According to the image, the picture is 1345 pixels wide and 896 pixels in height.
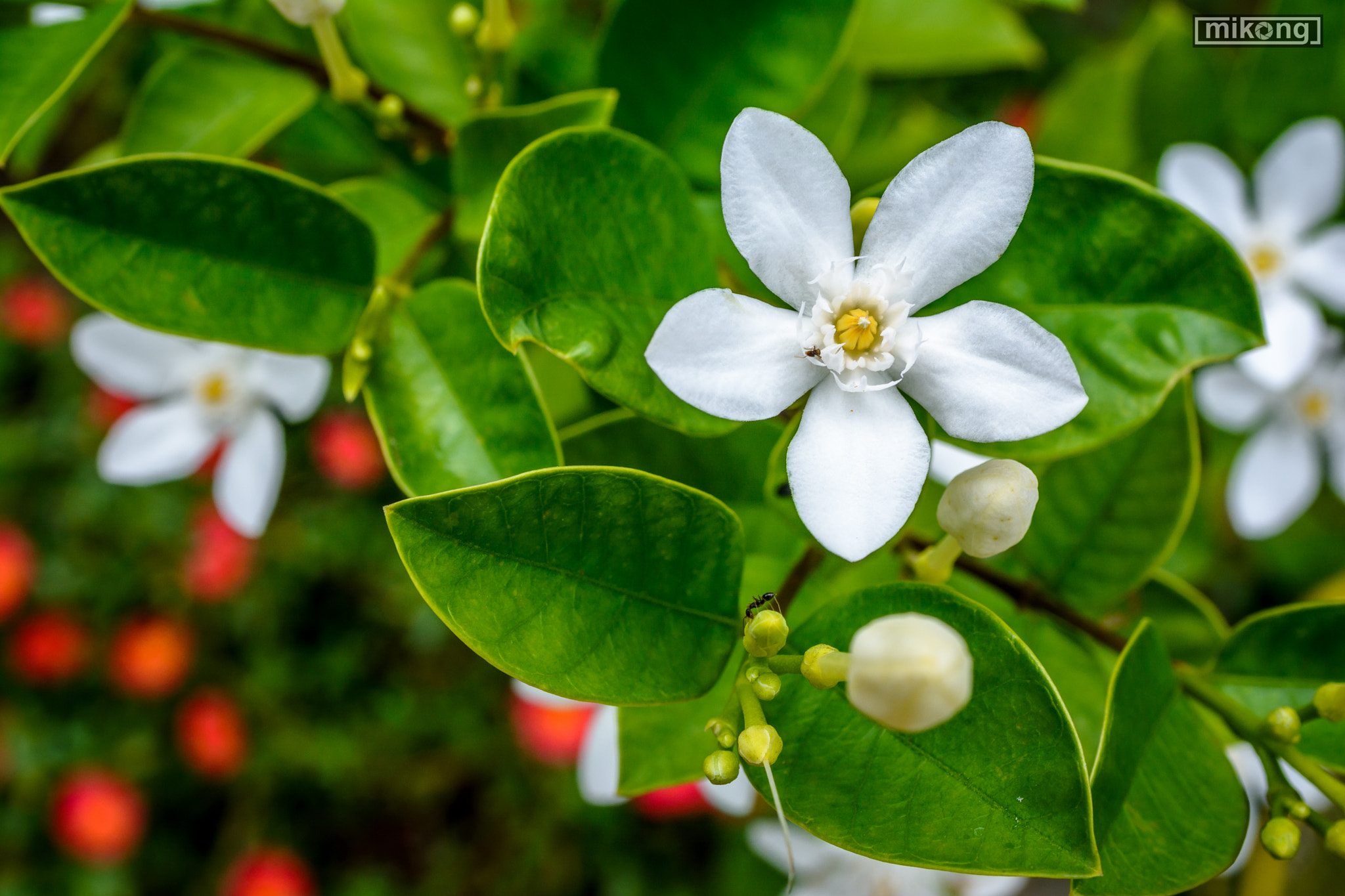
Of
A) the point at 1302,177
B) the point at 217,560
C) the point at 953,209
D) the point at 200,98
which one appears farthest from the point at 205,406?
the point at 1302,177

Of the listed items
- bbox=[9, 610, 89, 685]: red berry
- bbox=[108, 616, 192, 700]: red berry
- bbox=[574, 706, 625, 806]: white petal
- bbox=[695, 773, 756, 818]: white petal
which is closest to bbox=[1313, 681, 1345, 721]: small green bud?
bbox=[695, 773, 756, 818]: white petal

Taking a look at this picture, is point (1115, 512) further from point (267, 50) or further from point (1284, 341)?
point (267, 50)

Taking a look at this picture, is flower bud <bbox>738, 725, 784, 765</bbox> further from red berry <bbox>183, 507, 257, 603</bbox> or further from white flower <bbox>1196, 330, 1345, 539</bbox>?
red berry <bbox>183, 507, 257, 603</bbox>

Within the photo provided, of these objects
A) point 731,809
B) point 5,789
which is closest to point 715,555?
point 731,809

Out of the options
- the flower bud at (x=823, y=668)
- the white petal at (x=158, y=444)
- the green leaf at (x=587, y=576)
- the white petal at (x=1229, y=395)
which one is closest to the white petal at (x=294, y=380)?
the white petal at (x=158, y=444)

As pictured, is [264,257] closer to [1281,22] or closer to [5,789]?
[1281,22]

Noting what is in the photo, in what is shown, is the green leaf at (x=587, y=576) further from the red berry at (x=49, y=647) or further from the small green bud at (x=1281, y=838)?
the red berry at (x=49, y=647)

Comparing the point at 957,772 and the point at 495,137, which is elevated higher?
the point at 495,137
